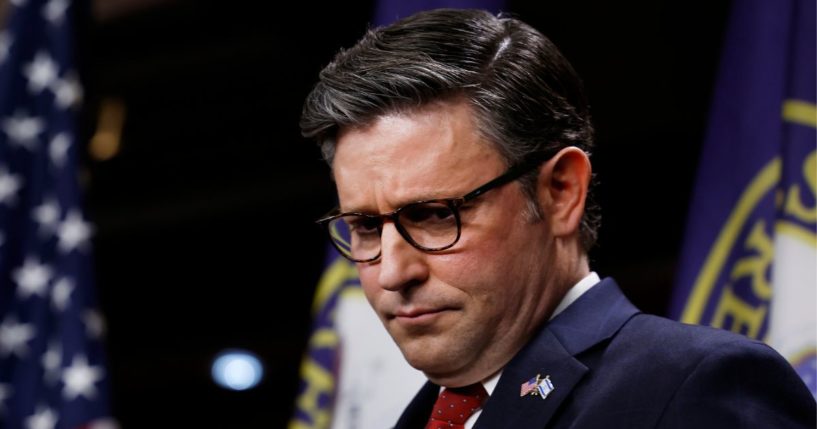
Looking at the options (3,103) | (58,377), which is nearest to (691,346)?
(58,377)

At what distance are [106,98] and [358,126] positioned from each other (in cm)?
477

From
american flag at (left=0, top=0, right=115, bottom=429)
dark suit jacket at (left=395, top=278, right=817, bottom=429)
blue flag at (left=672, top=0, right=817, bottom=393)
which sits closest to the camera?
dark suit jacket at (left=395, top=278, right=817, bottom=429)

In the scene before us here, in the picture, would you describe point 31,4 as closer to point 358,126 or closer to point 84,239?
point 84,239

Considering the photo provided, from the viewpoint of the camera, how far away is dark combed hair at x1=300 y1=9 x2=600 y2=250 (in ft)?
5.01

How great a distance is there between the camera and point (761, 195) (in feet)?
7.54

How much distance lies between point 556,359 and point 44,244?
2334mm

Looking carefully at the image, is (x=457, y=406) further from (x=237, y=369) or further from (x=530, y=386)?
(x=237, y=369)

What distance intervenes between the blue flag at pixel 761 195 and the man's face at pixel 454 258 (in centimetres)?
85

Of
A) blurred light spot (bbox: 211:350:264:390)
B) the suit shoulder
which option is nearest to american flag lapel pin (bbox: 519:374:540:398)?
the suit shoulder

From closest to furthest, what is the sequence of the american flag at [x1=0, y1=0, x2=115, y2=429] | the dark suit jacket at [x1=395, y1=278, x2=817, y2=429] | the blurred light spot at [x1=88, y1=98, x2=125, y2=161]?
the dark suit jacket at [x1=395, y1=278, x2=817, y2=429] < the american flag at [x1=0, y1=0, x2=115, y2=429] < the blurred light spot at [x1=88, y1=98, x2=125, y2=161]

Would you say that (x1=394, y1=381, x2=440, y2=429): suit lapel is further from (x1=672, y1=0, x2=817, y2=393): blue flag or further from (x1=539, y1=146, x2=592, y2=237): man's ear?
(x1=672, y1=0, x2=817, y2=393): blue flag

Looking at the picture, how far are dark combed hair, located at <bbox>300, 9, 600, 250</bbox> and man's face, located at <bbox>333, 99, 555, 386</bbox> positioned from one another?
3 cm

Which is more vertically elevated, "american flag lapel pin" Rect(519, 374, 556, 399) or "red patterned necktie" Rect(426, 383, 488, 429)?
"american flag lapel pin" Rect(519, 374, 556, 399)

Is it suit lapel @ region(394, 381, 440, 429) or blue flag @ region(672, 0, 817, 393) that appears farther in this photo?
blue flag @ region(672, 0, 817, 393)
